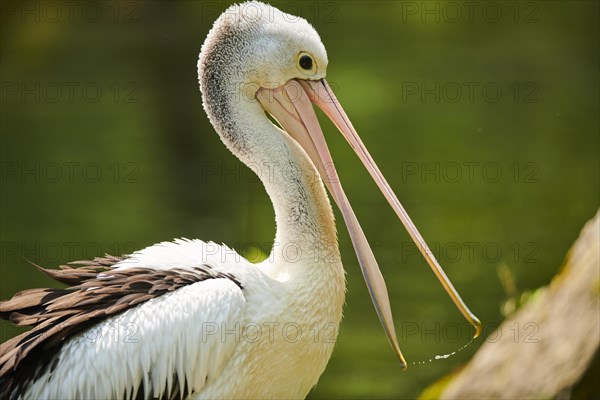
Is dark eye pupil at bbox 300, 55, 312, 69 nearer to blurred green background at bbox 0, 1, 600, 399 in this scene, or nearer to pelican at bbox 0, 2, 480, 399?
pelican at bbox 0, 2, 480, 399

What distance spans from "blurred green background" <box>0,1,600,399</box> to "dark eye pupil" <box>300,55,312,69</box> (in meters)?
3.44

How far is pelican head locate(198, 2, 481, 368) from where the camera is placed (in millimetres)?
Answer: 3879

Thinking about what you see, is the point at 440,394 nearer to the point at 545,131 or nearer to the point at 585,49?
the point at 545,131

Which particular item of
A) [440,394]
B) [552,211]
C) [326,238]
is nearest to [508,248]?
[552,211]

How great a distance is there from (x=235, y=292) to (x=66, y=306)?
2.03 feet

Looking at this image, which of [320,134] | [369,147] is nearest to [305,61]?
[320,134]

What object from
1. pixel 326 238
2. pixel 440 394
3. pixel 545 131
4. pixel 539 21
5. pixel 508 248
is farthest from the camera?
pixel 539 21

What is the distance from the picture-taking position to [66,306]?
3.51 meters

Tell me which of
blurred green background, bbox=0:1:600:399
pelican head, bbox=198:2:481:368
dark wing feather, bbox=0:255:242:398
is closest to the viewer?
dark wing feather, bbox=0:255:242:398

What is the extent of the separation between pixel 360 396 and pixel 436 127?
5.28m

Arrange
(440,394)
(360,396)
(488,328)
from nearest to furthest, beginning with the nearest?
(440,394) < (360,396) < (488,328)

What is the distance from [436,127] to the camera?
11406 mm

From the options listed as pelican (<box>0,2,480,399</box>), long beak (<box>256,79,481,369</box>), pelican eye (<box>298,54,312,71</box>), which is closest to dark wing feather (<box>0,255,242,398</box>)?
pelican (<box>0,2,480,399</box>)

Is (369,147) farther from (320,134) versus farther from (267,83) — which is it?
(267,83)
